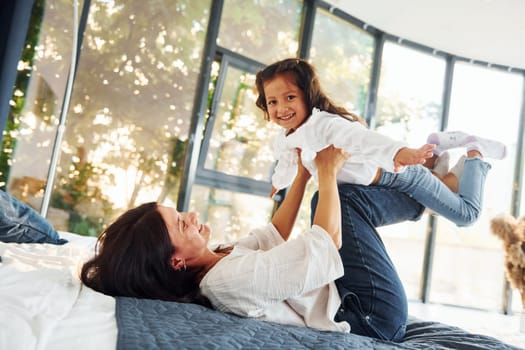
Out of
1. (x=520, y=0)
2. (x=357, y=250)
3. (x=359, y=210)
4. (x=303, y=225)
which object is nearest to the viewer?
(x=357, y=250)

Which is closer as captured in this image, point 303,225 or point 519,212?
point 303,225

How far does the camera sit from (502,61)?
17.2ft

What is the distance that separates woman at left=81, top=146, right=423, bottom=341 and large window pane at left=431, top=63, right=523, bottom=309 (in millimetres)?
4151

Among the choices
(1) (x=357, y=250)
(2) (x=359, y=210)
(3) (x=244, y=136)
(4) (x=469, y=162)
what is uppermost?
(3) (x=244, y=136)

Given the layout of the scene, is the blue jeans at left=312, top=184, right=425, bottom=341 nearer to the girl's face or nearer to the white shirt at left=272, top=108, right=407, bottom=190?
the white shirt at left=272, top=108, right=407, bottom=190

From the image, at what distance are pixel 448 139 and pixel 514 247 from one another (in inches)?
58.4

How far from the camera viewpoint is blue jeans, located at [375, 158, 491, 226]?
158 centimetres

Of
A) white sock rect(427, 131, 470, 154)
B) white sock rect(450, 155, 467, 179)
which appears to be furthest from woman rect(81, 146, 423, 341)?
white sock rect(427, 131, 470, 154)

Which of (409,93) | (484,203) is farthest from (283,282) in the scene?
(484,203)

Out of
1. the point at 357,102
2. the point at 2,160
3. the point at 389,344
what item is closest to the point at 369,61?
the point at 357,102

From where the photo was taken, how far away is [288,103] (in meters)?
1.83

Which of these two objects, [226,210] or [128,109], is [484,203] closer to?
[226,210]

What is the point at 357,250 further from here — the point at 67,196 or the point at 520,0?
the point at 520,0

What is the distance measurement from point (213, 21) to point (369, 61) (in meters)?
1.90
